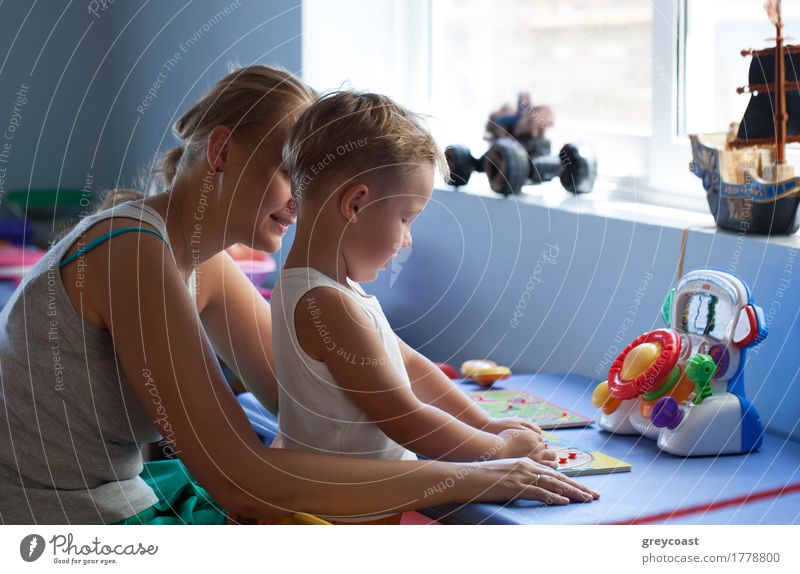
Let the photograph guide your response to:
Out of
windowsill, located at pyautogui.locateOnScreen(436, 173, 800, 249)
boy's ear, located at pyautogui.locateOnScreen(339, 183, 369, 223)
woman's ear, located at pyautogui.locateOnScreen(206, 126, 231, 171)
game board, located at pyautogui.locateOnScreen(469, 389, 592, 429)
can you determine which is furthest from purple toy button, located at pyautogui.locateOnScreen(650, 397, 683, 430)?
woman's ear, located at pyautogui.locateOnScreen(206, 126, 231, 171)

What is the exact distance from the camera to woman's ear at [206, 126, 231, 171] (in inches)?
35.2

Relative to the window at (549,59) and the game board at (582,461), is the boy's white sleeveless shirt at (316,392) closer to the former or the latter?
the game board at (582,461)

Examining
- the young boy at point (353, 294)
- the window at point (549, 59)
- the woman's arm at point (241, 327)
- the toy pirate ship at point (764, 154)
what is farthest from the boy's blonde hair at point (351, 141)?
the window at point (549, 59)

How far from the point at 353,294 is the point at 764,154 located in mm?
465

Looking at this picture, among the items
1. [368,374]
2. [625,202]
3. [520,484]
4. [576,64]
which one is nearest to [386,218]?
[368,374]

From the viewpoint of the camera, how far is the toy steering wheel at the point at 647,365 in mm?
961

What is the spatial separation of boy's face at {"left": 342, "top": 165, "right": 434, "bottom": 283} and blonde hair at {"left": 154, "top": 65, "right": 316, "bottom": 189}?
0.11 meters

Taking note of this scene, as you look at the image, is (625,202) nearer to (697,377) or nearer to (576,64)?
(576,64)

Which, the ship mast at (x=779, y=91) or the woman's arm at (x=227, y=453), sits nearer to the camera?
the woman's arm at (x=227, y=453)

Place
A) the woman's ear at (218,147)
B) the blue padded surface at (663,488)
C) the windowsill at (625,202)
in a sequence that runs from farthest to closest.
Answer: the windowsill at (625,202) → the woman's ear at (218,147) → the blue padded surface at (663,488)

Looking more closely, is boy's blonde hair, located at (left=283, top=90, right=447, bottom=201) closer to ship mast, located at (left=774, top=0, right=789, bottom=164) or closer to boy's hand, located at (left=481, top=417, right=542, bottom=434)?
boy's hand, located at (left=481, top=417, right=542, bottom=434)

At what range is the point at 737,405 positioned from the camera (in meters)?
0.93
